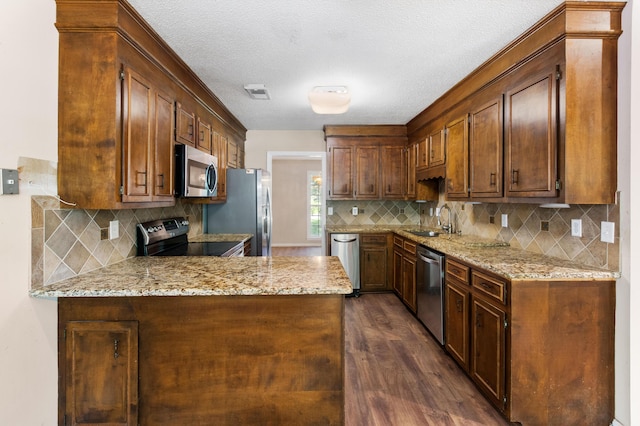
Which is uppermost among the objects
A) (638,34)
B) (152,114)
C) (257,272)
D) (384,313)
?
(638,34)

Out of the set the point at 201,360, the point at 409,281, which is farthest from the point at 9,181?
the point at 409,281

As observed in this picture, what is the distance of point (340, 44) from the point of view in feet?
7.21

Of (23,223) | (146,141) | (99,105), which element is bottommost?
(23,223)

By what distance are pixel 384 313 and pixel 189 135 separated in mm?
2851

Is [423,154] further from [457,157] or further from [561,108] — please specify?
[561,108]

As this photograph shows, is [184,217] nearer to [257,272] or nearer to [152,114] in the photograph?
[152,114]

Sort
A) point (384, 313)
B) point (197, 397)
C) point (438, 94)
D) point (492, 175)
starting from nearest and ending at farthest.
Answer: point (197, 397), point (492, 175), point (438, 94), point (384, 313)

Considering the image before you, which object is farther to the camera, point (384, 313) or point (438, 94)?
point (384, 313)

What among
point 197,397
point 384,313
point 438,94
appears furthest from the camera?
point 384,313

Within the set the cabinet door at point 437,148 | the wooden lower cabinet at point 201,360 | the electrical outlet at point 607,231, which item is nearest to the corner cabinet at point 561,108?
the electrical outlet at point 607,231

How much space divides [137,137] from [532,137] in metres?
2.54

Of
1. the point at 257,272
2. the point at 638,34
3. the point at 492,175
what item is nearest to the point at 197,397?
the point at 257,272

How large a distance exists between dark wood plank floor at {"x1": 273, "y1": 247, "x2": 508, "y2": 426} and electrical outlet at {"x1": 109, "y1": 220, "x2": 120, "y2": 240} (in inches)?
77.5

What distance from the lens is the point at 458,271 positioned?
96.4 inches
